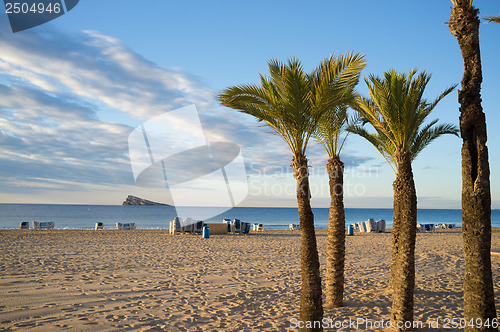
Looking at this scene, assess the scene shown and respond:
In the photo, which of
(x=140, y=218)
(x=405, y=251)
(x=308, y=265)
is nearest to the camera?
(x=308, y=265)

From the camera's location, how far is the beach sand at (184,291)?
599 centimetres

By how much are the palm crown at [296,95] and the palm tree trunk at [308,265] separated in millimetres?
586

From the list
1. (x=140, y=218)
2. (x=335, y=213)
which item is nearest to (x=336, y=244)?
(x=335, y=213)

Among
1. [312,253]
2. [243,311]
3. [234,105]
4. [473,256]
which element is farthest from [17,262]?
[473,256]

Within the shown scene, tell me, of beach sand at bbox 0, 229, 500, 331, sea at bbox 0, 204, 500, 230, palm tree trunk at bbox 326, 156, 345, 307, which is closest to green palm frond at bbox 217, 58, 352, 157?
palm tree trunk at bbox 326, 156, 345, 307

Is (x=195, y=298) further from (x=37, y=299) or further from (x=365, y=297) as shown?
(x=365, y=297)

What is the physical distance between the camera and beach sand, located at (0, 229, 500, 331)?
19.6ft

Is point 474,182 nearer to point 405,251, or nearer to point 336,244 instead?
point 405,251

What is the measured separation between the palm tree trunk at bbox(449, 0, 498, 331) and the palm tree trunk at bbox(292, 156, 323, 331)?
1.85 meters

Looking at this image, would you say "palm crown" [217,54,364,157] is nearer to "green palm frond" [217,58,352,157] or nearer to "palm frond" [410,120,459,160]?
"green palm frond" [217,58,352,157]

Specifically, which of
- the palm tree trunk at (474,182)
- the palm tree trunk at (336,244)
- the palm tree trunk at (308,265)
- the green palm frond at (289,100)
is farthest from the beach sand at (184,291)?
the green palm frond at (289,100)

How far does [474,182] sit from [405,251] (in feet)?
6.09

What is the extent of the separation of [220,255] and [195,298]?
6.41 metres

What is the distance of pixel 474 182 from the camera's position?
4234mm
